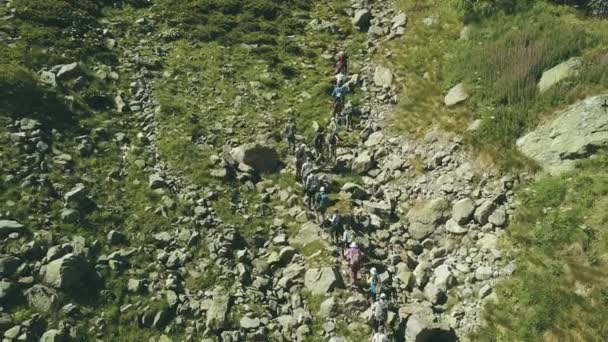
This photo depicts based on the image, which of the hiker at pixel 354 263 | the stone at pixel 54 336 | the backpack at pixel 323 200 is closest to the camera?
the stone at pixel 54 336

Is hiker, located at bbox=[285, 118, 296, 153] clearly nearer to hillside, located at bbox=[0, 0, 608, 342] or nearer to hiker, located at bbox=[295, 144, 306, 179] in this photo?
hillside, located at bbox=[0, 0, 608, 342]

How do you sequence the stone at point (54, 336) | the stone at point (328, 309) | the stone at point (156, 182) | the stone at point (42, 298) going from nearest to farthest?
1. the stone at point (54, 336)
2. the stone at point (42, 298)
3. the stone at point (328, 309)
4. the stone at point (156, 182)

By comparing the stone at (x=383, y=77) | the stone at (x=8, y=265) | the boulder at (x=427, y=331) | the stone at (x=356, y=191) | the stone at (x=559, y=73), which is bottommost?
the stone at (x=356, y=191)

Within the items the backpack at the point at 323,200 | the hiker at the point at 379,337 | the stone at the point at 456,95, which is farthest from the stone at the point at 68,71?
the hiker at the point at 379,337

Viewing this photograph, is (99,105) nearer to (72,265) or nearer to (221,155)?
(221,155)

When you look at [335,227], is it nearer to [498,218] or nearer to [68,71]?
[498,218]

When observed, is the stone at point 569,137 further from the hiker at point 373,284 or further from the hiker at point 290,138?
the hiker at point 290,138

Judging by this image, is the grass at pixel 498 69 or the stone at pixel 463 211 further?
the grass at pixel 498 69

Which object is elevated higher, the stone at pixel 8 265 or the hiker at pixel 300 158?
the stone at pixel 8 265
